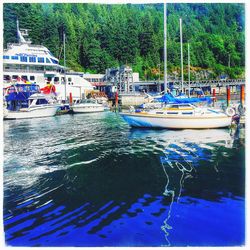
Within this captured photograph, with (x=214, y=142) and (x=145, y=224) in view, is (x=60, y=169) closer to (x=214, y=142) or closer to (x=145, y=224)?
(x=145, y=224)

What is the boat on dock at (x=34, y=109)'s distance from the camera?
98.7ft

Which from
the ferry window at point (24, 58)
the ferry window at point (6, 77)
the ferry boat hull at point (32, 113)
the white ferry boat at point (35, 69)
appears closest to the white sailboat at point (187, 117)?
the ferry boat hull at point (32, 113)

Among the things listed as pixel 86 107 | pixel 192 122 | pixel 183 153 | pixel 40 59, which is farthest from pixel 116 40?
pixel 183 153

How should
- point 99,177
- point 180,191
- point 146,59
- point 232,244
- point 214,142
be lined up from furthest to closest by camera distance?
point 146,59
point 214,142
point 99,177
point 180,191
point 232,244

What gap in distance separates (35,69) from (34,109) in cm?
1146

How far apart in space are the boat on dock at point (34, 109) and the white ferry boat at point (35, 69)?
4952 mm

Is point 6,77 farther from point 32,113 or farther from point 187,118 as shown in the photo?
point 187,118

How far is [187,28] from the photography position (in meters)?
70.2

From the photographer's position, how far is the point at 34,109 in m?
31.0

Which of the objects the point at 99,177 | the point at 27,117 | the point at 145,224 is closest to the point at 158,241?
the point at 145,224

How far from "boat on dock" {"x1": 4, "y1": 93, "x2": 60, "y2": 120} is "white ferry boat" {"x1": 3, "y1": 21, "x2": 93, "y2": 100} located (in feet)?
16.2

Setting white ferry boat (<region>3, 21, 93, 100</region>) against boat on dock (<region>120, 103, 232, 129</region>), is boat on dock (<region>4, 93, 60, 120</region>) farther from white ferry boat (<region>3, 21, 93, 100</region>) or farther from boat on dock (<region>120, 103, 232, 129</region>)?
boat on dock (<region>120, 103, 232, 129</region>)

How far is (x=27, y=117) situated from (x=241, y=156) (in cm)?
2498

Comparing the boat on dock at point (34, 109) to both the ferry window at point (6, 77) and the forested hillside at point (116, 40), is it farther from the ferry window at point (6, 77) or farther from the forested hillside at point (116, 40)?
the forested hillside at point (116, 40)
